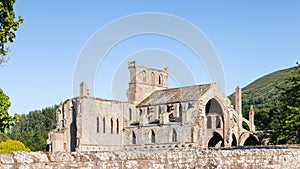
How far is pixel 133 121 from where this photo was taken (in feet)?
259

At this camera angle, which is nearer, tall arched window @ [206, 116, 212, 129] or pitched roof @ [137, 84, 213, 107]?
pitched roof @ [137, 84, 213, 107]

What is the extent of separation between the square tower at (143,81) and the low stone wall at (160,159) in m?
69.2

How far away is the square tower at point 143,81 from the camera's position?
83812 millimetres

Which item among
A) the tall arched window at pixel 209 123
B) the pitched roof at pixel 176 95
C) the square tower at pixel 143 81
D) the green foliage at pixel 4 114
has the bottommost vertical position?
the green foliage at pixel 4 114

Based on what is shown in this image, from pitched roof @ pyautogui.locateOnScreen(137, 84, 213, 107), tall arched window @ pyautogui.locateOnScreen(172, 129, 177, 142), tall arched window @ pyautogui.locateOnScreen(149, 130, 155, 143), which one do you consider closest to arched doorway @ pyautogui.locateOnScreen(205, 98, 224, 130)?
pitched roof @ pyautogui.locateOnScreen(137, 84, 213, 107)

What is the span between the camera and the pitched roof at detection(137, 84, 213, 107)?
73.0 metres

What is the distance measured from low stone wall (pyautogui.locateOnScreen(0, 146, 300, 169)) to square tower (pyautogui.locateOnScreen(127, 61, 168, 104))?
6923cm

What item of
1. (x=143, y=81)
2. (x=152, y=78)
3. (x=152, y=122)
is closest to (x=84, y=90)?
(x=152, y=122)

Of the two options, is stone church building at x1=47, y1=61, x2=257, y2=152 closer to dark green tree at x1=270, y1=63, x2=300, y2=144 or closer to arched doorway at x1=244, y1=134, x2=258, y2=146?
arched doorway at x1=244, y1=134, x2=258, y2=146

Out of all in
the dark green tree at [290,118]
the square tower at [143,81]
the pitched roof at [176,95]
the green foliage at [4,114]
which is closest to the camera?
the green foliage at [4,114]

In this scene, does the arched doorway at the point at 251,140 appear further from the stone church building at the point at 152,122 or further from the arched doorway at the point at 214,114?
the arched doorway at the point at 214,114

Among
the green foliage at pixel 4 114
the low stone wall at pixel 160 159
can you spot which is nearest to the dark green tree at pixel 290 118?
the low stone wall at pixel 160 159

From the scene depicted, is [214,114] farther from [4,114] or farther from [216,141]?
[4,114]

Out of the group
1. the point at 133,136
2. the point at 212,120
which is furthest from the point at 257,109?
the point at 133,136
